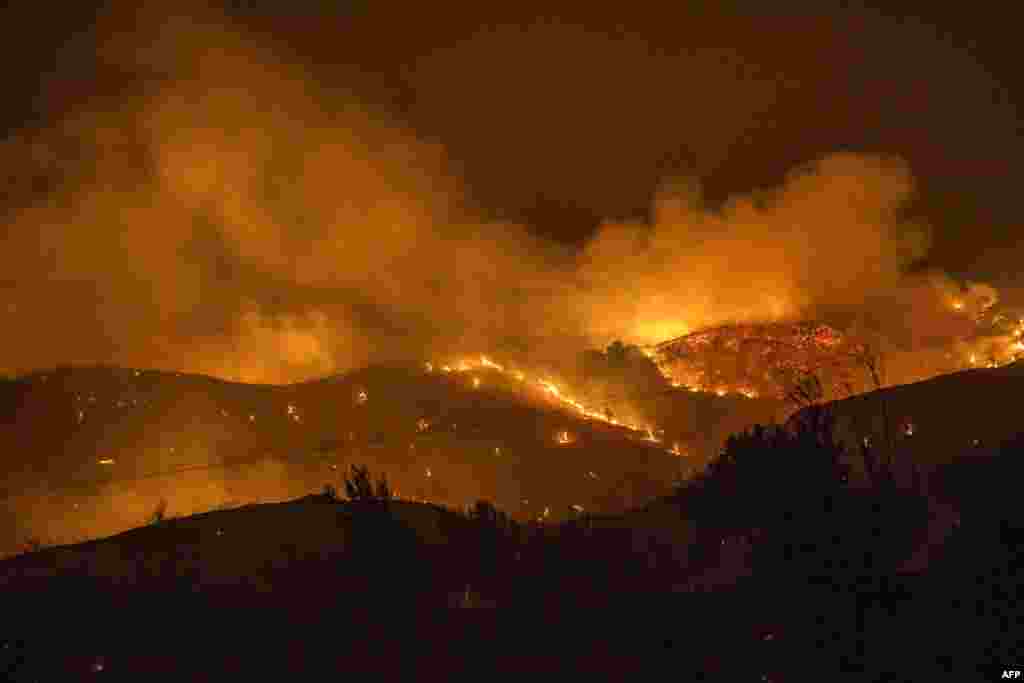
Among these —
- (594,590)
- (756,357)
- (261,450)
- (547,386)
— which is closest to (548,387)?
(547,386)

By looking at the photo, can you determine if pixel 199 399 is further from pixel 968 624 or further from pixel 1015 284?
pixel 1015 284

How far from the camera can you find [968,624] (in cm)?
568

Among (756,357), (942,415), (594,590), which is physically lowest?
(594,590)

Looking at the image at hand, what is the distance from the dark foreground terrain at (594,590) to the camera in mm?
6137

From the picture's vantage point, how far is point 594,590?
844cm

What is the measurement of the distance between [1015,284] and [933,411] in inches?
1031

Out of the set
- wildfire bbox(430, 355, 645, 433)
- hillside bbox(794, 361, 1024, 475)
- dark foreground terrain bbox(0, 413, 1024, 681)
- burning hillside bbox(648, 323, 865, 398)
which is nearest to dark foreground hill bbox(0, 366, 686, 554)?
wildfire bbox(430, 355, 645, 433)

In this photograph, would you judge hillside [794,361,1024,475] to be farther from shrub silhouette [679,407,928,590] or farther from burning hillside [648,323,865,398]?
burning hillside [648,323,865,398]

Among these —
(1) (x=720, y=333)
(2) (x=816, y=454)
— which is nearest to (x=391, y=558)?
(2) (x=816, y=454)

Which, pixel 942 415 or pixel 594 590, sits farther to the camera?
pixel 942 415

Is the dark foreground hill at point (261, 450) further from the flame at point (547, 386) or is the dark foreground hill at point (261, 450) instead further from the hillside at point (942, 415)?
the hillside at point (942, 415)

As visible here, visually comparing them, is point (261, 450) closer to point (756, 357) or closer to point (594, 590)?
point (594, 590)

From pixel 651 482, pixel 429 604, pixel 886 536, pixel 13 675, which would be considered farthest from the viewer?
pixel 651 482

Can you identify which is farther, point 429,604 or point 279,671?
point 429,604
